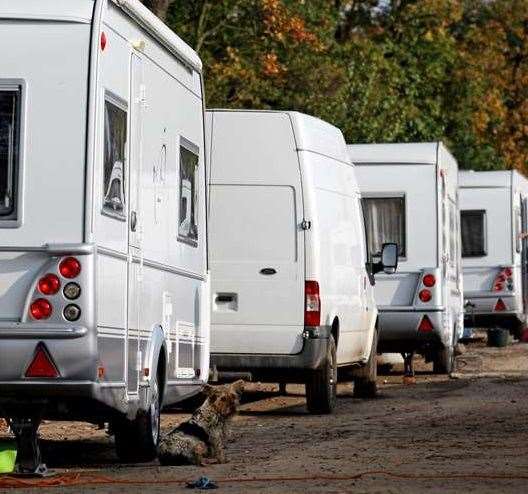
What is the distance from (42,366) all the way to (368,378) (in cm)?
991

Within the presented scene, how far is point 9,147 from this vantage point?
36.3ft

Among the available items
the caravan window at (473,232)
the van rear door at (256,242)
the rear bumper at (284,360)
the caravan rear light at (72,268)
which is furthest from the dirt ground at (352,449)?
the caravan window at (473,232)

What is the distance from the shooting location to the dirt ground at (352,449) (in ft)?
36.8

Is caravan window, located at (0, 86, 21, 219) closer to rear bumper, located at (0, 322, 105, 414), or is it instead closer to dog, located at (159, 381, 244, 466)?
rear bumper, located at (0, 322, 105, 414)

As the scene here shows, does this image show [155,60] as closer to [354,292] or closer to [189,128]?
[189,128]

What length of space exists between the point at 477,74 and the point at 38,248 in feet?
150

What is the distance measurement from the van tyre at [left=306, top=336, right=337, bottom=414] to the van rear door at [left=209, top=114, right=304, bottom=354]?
382mm

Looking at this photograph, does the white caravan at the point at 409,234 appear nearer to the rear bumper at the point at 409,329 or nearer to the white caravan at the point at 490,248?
the rear bumper at the point at 409,329

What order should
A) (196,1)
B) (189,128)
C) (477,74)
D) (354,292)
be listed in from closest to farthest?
(189,128), (354,292), (196,1), (477,74)

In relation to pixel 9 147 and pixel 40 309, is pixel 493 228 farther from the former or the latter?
pixel 40 309

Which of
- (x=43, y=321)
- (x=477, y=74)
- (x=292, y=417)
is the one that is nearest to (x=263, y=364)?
(x=292, y=417)

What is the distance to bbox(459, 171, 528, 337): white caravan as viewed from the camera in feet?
105

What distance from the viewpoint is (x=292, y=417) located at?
58.2 feet

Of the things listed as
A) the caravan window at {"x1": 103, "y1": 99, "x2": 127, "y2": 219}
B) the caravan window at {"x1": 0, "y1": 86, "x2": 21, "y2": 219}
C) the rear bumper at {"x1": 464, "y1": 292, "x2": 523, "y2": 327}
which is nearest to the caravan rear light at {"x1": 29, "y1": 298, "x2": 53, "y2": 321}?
the caravan window at {"x1": 0, "y1": 86, "x2": 21, "y2": 219}
